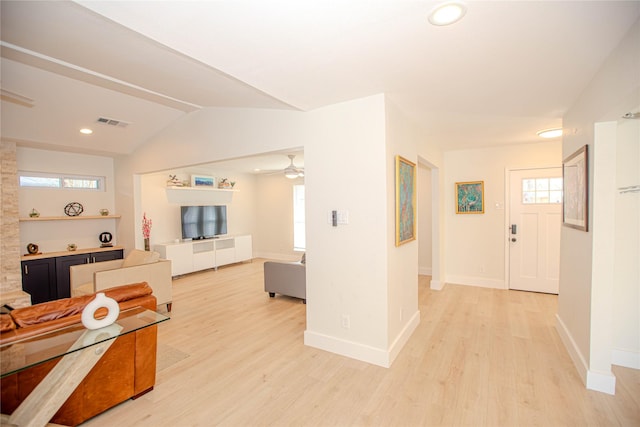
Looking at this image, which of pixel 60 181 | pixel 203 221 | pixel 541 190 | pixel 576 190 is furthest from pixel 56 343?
pixel 541 190

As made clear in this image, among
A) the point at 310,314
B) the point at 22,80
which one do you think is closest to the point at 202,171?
the point at 22,80

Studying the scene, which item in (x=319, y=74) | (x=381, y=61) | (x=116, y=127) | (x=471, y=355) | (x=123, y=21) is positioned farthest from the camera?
(x=116, y=127)

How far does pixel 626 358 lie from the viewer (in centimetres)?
257

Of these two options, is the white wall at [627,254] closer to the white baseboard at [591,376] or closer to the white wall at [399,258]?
the white baseboard at [591,376]

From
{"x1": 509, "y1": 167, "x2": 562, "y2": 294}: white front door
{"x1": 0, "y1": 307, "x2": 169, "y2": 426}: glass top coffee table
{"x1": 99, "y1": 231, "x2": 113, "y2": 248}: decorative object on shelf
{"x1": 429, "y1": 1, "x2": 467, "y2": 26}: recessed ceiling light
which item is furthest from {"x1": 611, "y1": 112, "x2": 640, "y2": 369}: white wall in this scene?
{"x1": 99, "y1": 231, "x2": 113, "y2": 248}: decorative object on shelf

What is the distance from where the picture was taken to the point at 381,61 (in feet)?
6.48

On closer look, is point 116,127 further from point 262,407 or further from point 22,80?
point 262,407

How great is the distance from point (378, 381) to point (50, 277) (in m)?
5.29

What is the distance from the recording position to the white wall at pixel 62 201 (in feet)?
15.4

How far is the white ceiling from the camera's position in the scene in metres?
1.47

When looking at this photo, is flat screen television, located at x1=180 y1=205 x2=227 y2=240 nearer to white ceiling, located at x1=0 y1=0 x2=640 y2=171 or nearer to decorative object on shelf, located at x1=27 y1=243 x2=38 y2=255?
decorative object on shelf, located at x1=27 y1=243 x2=38 y2=255

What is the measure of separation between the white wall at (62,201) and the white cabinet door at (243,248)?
2.58 meters

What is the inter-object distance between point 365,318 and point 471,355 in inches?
43.2

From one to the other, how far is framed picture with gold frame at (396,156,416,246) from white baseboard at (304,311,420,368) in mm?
977
